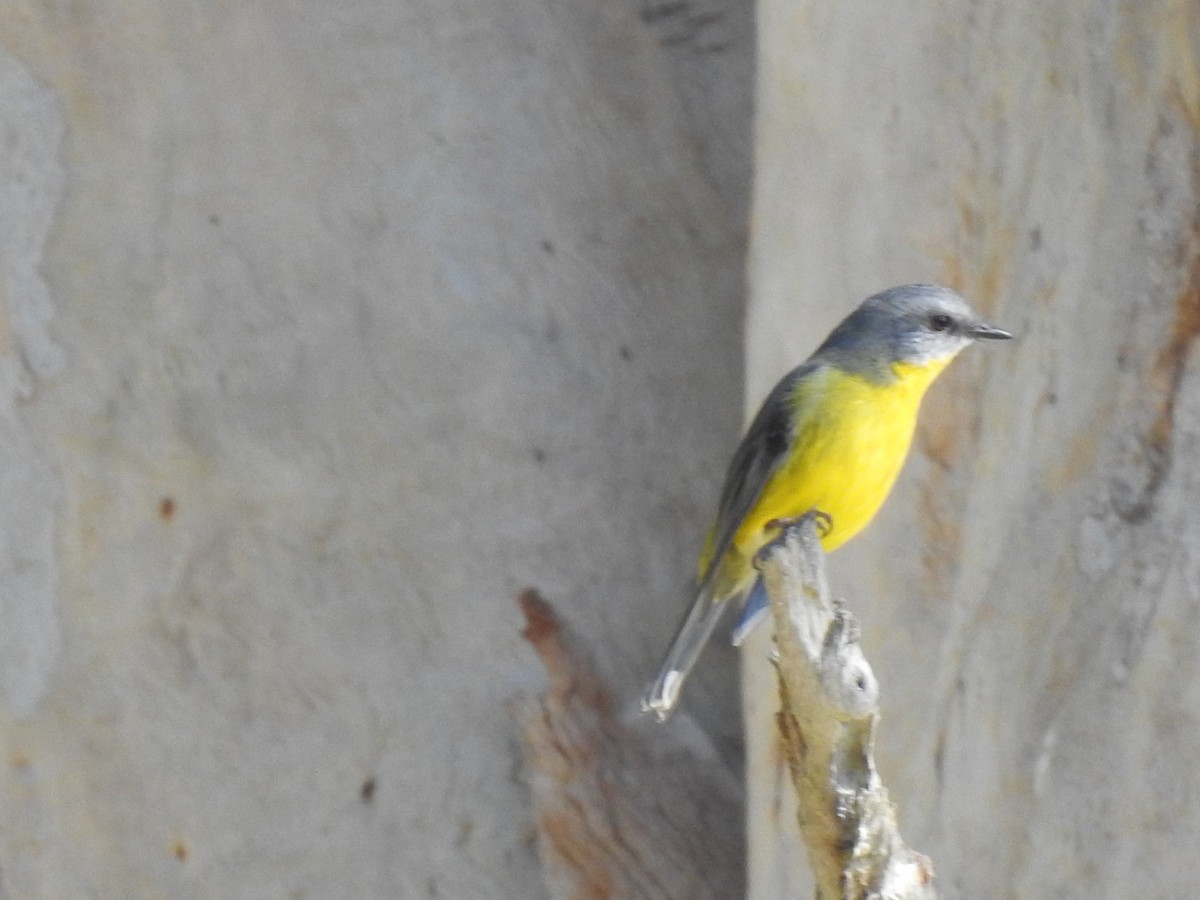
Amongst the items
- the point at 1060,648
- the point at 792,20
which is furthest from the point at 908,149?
the point at 1060,648

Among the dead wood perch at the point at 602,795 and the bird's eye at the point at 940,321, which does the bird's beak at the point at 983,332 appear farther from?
the dead wood perch at the point at 602,795

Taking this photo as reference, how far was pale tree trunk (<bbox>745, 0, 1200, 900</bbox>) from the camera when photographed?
3771mm

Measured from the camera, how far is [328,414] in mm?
4113

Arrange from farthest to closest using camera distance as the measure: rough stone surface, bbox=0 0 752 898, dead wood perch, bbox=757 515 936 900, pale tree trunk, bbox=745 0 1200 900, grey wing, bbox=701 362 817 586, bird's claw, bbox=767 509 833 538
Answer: rough stone surface, bbox=0 0 752 898 → pale tree trunk, bbox=745 0 1200 900 → grey wing, bbox=701 362 817 586 → bird's claw, bbox=767 509 833 538 → dead wood perch, bbox=757 515 936 900

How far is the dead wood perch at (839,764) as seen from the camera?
260 cm

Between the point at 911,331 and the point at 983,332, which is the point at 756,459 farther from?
the point at 983,332

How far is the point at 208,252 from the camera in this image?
161 inches

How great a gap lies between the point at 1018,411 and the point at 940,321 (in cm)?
47

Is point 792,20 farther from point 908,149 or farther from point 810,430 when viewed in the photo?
point 810,430

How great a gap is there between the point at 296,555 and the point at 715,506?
96 cm

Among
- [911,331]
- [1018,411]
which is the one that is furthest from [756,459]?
[1018,411]

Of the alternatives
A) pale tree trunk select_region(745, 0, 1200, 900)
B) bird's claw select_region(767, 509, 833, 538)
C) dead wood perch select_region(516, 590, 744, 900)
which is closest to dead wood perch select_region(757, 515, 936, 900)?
bird's claw select_region(767, 509, 833, 538)

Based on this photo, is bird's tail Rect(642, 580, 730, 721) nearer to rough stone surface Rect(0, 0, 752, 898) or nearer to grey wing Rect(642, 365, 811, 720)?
grey wing Rect(642, 365, 811, 720)

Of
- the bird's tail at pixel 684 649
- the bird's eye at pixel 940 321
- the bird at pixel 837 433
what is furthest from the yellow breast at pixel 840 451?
the bird's tail at pixel 684 649
